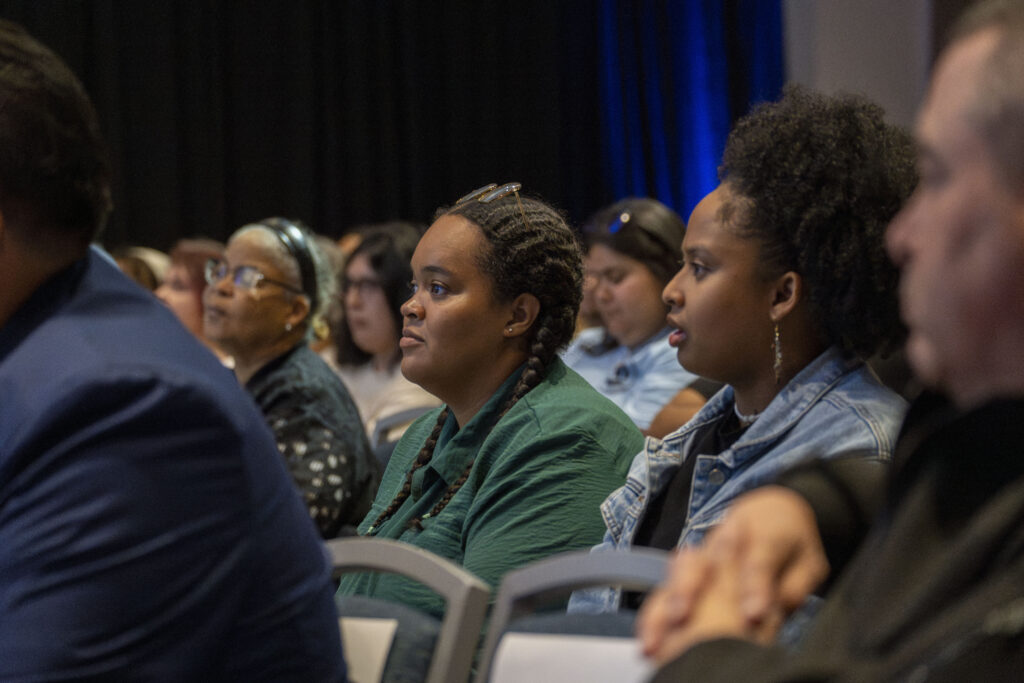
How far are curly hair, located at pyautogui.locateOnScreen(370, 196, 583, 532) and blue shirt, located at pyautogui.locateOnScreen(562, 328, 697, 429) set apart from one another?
1137 mm

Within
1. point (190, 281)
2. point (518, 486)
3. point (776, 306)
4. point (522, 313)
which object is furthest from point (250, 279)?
point (776, 306)

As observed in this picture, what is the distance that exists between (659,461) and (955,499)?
1.12 m

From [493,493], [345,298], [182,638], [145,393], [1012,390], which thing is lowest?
[345,298]

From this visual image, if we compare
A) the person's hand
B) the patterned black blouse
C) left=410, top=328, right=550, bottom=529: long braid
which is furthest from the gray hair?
the patterned black blouse

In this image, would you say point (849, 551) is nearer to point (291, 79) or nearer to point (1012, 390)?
point (1012, 390)

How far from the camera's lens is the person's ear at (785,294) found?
5.84 ft

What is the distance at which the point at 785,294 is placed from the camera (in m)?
1.80

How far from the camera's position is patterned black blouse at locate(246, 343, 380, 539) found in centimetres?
291

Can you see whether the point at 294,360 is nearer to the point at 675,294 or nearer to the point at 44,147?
the point at 675,294

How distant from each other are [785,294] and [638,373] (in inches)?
79.2

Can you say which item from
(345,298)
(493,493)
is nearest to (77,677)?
(493,493)

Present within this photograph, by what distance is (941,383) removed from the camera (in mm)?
750

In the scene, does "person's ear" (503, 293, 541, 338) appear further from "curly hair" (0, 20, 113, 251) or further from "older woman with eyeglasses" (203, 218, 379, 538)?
"curly hair" (0, 20, 113, 251)

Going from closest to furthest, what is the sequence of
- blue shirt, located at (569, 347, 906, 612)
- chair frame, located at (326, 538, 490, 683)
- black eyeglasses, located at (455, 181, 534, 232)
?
1. chair frame, located at (326, 538, 490, 683)
2. blue shirt, located at (569, 347, 906, 612)
3. black eyeglasses, located at (455, 181, 534, 232)
